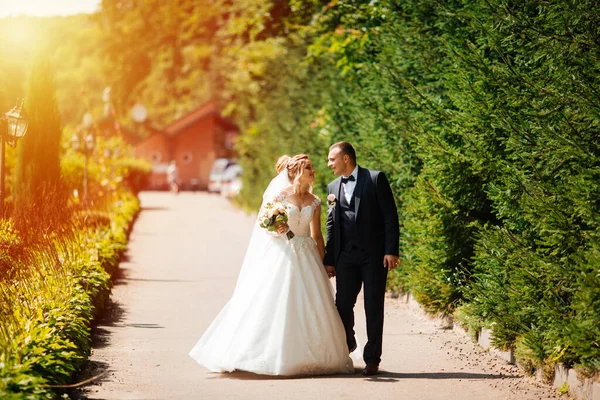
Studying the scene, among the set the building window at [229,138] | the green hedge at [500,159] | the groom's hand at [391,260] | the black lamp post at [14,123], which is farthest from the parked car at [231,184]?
the groom's hand at [391,260]

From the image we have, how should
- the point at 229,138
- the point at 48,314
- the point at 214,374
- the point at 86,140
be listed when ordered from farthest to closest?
the point at 229,138
the point at 86,140
the point at 48,314
the point at 214,374

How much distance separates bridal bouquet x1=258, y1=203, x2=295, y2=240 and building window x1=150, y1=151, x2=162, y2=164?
8105cm

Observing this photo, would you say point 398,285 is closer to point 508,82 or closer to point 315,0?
point 508,82

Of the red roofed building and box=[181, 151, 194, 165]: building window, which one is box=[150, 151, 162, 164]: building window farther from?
box=[181, 151, 194, 165]: building window

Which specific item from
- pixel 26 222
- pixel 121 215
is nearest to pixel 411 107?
pixel 26 222

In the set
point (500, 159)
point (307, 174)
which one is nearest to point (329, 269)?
Result: point (307, 174)

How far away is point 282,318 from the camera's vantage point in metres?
9.10

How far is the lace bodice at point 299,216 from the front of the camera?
9.55m

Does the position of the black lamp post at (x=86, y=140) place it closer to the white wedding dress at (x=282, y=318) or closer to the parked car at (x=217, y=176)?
the white wedding dress at (x=282, y=318)

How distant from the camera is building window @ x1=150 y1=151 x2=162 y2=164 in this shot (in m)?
89.9

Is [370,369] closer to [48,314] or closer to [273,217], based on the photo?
[273,217]

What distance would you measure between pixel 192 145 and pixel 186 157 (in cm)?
130

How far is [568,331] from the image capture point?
771 cm

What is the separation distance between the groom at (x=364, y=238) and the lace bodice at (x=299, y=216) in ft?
0.72
